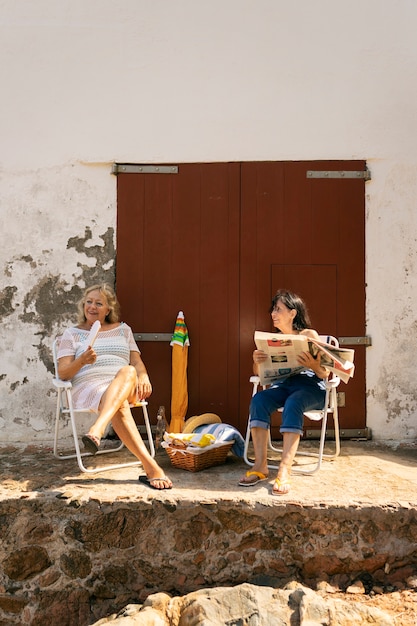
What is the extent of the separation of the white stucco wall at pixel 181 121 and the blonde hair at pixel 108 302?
39 centimetres

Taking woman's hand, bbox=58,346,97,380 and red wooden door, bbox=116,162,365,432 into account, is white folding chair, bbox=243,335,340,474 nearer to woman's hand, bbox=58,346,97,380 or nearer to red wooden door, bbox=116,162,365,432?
red wooden door, bbox=116,162,365,432

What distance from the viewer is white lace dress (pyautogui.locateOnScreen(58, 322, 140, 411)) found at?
3.60m

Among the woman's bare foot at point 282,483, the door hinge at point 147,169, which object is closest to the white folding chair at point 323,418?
the woman's bare foot at point 282,483

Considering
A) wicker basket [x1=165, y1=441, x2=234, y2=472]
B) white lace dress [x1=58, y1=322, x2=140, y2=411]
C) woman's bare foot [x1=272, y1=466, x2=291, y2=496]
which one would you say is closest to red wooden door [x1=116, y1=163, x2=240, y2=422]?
white lace dress [x1=58, y1=322, x2=140, y2=411]

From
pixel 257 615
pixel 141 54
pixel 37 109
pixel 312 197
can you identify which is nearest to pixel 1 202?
pixel 37 109

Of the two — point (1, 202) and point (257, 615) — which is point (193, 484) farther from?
point (1, 202)

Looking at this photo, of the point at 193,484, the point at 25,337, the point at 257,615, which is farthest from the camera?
the point at 25,337

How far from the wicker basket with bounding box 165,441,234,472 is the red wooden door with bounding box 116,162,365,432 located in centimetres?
71

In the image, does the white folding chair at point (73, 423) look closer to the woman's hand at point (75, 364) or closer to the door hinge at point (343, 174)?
the woman's hand at point (75, 364)

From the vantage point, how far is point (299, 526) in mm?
3020

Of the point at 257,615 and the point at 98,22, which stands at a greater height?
the point at 98,22

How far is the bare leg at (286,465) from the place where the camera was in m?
3.14

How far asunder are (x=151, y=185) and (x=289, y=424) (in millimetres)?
2101

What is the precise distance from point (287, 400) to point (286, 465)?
38cm
